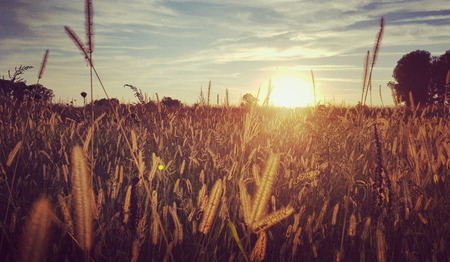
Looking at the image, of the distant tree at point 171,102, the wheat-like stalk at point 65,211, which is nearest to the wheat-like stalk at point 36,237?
the wheat-like stalk at point 65,211

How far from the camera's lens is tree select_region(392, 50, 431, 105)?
3052 cm

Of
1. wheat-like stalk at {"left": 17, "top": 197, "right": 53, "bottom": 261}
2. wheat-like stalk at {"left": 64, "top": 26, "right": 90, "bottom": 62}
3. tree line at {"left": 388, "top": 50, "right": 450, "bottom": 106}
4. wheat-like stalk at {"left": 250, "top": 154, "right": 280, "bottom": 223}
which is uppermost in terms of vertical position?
tree line at {"left": 388, "top": 50, "right": 450, "bottom": 106}

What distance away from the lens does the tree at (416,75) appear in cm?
3052

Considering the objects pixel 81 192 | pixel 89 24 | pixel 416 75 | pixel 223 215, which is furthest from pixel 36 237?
pixel 416 75

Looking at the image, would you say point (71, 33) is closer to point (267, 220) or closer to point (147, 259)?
point (147, 259)

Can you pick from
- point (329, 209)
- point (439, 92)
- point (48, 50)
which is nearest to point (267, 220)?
point (329, 209)

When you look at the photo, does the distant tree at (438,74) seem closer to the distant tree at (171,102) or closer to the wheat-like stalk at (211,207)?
the distant tree at (171,102)

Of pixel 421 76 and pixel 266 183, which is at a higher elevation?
pixel 421 76

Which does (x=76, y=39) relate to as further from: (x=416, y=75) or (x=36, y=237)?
(x=416, y=75)

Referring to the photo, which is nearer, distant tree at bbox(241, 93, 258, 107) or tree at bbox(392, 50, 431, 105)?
distant tree at bbox(241, 93, 258, 107)

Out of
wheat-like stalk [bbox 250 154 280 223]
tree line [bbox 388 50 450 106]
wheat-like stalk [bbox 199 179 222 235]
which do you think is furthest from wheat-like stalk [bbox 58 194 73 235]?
tree line [bbox 388 50 450 106]

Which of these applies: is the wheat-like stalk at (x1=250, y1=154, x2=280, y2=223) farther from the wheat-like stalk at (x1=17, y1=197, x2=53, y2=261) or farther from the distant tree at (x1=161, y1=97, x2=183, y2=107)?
the distant tree at (x1=161, y1=97, x2=183, y2=107)

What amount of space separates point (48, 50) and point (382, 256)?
6.92 ft

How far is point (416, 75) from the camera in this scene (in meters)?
30.6
